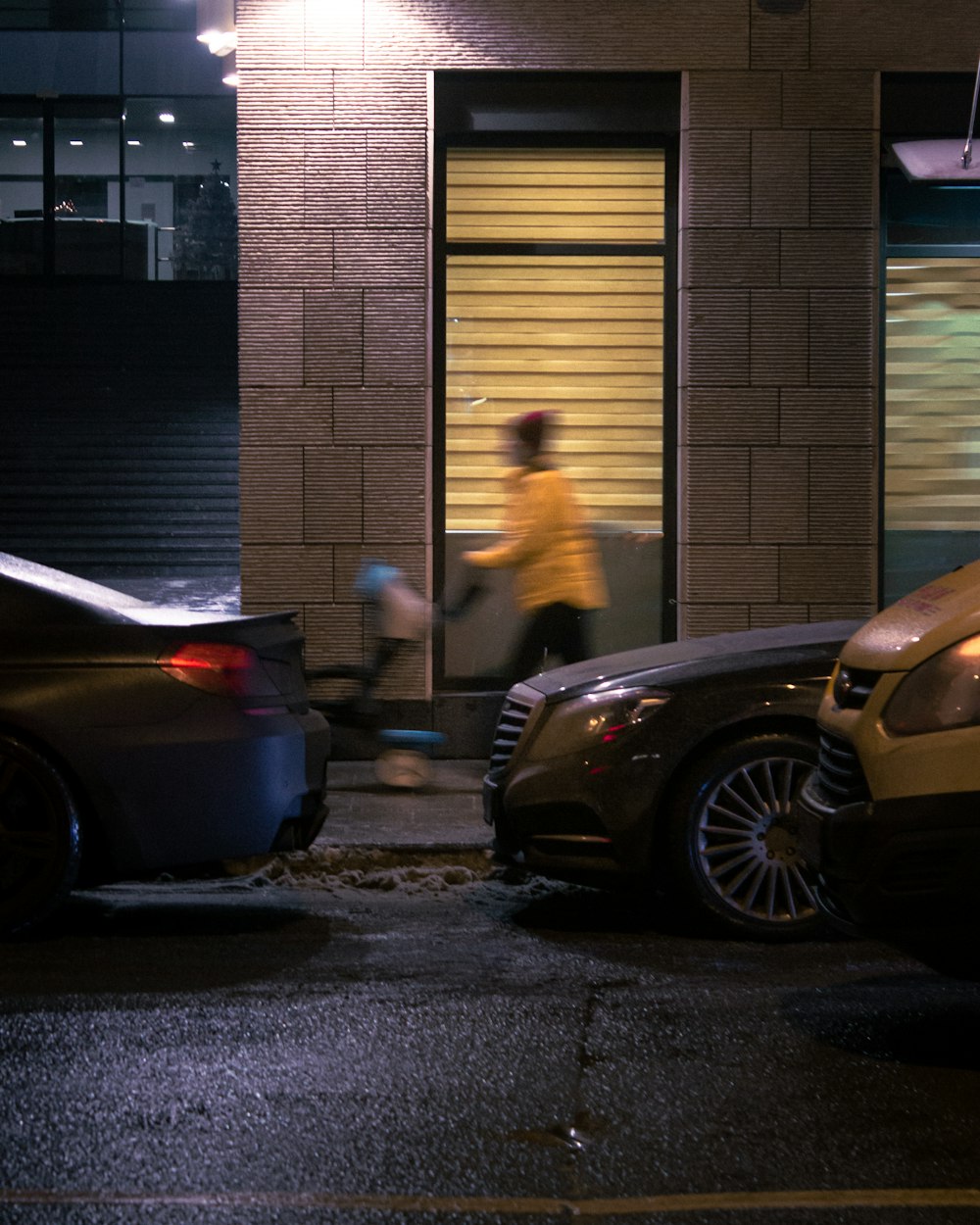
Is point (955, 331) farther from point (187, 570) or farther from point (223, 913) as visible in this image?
point (187, 570)

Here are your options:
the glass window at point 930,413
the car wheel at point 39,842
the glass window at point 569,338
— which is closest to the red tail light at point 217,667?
the car wheel at point 39,842

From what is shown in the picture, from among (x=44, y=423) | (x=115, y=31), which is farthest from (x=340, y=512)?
(x=115, y=31)

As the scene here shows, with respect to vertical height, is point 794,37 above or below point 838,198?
above

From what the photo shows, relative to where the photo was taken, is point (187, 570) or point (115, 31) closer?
point (187, 570)

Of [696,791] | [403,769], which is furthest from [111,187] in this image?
[696,791]

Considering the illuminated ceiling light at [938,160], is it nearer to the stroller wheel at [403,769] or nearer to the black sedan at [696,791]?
the stroller wheel at [403,769]

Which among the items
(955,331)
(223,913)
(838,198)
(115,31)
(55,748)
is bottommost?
(223,913)

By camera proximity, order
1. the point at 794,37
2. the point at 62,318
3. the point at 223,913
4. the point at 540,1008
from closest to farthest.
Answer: the point at 540,1008
the point at 223,913
the point at 794,37
the point at 62,318

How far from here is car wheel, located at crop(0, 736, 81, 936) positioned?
6.11 metres

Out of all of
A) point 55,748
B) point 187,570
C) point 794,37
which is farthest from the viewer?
point 187,570

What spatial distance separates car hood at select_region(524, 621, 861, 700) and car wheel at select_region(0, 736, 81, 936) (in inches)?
72.6

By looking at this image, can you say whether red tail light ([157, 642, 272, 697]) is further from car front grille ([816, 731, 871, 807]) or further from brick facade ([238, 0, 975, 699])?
brick facade ([238, 0, 975, 699])

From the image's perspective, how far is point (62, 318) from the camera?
27.2 m

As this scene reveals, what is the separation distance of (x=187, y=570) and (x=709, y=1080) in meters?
17.1
